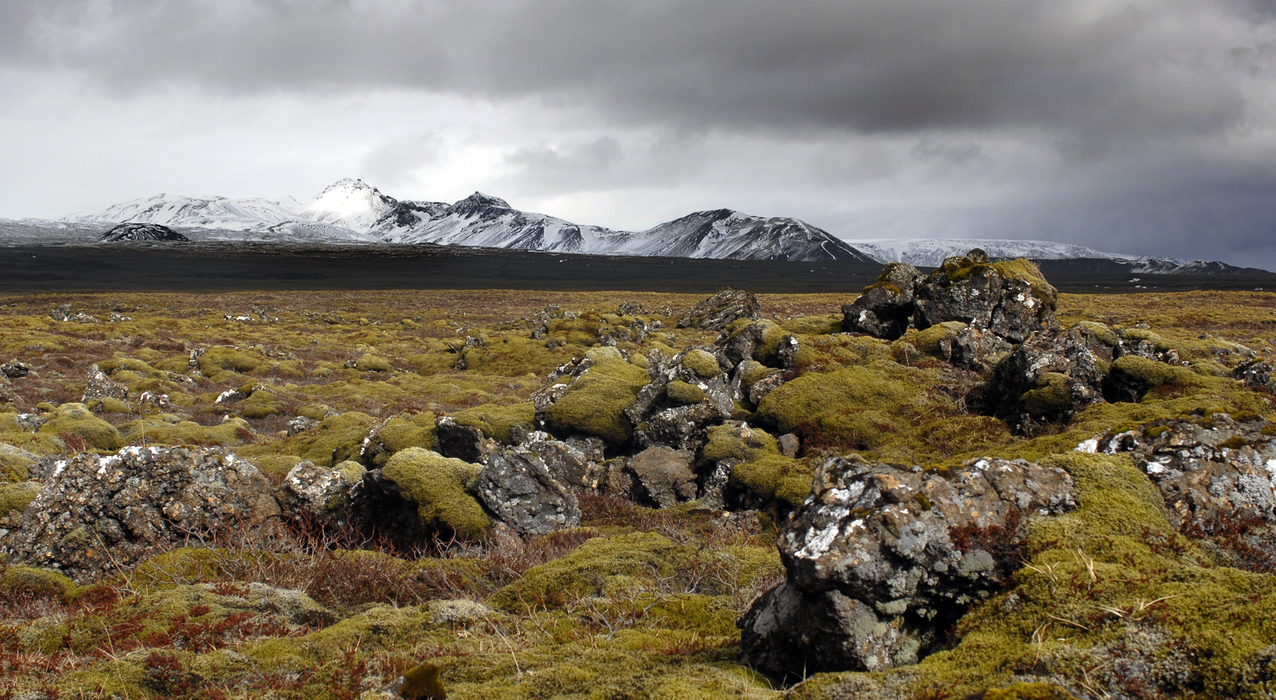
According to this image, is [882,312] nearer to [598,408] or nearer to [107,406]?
Result: [598,408]

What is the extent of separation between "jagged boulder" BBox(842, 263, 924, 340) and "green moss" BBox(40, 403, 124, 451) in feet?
73.7

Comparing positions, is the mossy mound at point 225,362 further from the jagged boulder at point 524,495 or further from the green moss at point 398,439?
the jagged boulder at point 524,495

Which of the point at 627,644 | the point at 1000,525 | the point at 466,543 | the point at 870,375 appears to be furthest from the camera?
the point at 870,375

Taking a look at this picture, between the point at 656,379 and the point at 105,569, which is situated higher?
the point at 656,379

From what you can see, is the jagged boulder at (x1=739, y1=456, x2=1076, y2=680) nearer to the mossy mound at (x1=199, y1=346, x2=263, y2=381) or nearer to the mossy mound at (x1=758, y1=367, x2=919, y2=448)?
the mossy mound at (x1=758, y1=367, x2=919, y2=448)

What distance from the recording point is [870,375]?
47.6 feet

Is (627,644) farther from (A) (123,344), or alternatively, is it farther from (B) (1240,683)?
(A) (123,344)

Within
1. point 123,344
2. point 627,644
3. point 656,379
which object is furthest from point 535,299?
point 627,644

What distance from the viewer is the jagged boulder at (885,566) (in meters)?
4.23

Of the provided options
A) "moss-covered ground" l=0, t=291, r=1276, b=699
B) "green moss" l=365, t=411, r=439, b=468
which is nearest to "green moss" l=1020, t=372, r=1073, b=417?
"moss-covered ground" l=0, t=291, r=1276, b=699

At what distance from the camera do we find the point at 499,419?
598 inches

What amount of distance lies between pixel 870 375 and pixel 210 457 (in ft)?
42.5

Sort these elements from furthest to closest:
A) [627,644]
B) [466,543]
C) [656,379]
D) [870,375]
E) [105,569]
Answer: [656,379], [870,375], [466,543], [105,569], [627,644]

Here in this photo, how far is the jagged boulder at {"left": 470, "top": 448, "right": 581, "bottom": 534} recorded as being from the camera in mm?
10047
